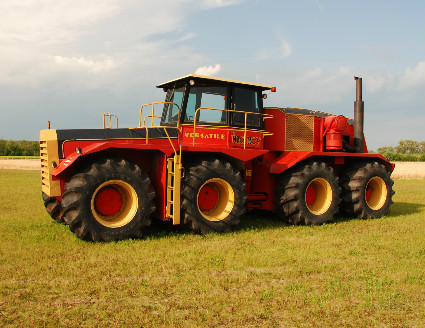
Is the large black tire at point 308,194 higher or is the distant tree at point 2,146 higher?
the distant tree at point 2,146

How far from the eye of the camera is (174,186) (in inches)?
303

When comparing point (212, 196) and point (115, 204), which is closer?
point (115, 204)

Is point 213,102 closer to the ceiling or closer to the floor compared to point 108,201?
closer to the ceiling

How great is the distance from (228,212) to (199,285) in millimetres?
3255

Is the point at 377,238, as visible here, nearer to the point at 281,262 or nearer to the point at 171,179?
the point at 281,262

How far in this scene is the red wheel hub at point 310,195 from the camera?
10009 millimetres

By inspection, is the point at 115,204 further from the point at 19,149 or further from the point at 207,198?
the point at 19,149

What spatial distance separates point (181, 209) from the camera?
7879 mm

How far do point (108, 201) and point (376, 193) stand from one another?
25.0ft

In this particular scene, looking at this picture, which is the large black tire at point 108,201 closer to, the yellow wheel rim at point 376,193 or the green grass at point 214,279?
the green grass at point 214,279

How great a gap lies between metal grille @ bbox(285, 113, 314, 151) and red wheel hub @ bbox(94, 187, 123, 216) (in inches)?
177

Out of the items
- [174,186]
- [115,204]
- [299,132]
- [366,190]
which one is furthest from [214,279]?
[366,190]

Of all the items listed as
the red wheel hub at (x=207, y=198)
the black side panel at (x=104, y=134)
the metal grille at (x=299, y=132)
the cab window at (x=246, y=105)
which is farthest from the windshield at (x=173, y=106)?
the metal grille at (x=299, y=132)

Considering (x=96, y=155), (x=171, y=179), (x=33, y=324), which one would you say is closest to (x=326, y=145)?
(x=171, y=179)
